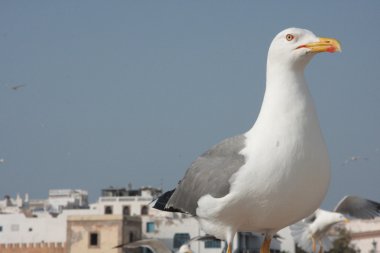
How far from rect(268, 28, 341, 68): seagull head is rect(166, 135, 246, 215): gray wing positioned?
1.90 feet

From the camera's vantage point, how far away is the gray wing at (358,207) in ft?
29.9

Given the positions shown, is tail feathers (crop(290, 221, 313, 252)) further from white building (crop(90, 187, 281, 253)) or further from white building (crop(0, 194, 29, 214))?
white building (crop(0, 194, 29, 214))

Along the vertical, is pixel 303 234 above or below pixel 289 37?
below

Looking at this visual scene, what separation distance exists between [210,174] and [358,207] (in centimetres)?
418

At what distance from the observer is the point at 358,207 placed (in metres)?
9.91

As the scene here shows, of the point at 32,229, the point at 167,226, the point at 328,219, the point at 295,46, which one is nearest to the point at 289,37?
the point at 295,46

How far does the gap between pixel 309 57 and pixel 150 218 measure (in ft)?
167

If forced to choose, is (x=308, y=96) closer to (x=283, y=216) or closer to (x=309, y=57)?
(x=309, y=57)

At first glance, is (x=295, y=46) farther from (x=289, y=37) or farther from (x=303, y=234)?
(x=303, y=234)

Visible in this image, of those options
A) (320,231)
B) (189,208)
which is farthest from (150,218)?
(189,208)

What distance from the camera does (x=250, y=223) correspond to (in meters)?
5.91

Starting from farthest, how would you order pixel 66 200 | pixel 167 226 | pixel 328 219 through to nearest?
1. pixel 66 200
2. pixel 167 226
3. pixel 328 219

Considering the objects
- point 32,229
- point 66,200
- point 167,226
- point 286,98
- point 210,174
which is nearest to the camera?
point 286,98

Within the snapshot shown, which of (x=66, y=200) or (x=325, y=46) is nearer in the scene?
(x=325, y=46)
